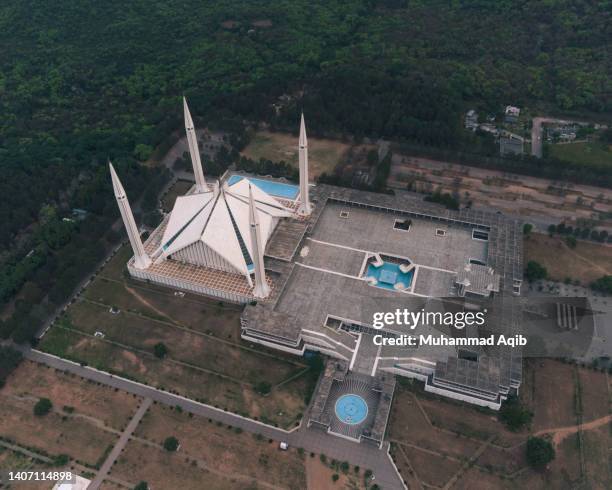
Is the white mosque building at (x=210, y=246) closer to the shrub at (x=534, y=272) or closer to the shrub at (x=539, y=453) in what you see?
the shrub at (x=534, y=272)

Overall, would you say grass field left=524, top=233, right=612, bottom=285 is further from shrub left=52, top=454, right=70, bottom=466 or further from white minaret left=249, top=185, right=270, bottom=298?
shrub left=52, top=454, right=70, bottom=466

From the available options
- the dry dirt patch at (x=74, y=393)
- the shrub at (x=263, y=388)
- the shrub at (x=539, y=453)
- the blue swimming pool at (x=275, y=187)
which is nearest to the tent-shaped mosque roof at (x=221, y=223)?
the blue swimming pool at (x=275, y=187)

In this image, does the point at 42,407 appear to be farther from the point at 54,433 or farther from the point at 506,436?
the point at 506,436

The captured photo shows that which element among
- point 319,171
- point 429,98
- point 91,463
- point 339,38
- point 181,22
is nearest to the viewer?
point 91,463

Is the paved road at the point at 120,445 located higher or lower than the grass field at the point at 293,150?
lower

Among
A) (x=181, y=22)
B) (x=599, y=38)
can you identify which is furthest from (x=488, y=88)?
(x=181, y=22)

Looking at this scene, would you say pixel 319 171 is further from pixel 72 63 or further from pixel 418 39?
pixel 72 63
